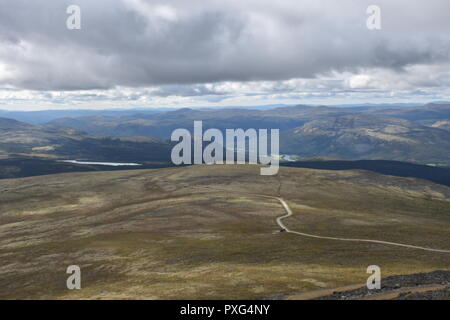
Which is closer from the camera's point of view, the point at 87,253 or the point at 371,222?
the point at 87,253

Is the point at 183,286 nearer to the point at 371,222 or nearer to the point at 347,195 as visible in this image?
the point at 371,222

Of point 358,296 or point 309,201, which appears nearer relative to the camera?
point 358,296
